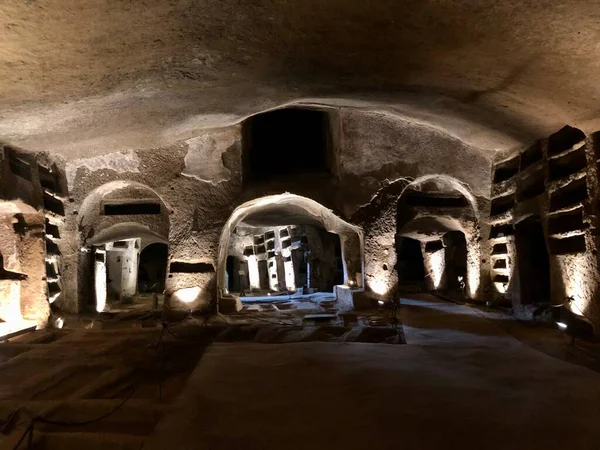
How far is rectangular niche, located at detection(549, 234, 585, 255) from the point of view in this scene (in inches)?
217

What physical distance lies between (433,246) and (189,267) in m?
7.21

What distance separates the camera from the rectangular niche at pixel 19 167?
Answer: 20.4 ft

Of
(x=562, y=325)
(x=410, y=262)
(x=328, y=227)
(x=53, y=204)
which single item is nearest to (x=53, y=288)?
(x=53, y=204)

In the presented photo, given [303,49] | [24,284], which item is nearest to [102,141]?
[24,284]

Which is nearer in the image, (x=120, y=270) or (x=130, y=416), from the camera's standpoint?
(x=130, y=416)

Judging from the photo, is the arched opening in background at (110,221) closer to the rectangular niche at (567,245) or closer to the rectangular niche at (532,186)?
the rectangular niche at (532,186)

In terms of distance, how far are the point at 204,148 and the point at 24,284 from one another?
401cm

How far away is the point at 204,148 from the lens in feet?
27.4

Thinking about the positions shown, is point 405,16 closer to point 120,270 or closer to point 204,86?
point 204,86

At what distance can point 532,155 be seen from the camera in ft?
22.1

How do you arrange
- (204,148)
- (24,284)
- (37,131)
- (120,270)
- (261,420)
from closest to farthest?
(261,420)
(37,131)
(24,284)
(204,148)
(120,270)

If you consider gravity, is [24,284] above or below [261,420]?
above

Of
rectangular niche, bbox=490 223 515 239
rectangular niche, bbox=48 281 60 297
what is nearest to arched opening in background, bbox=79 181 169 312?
rectangular niche, bbox=48 281 60 297

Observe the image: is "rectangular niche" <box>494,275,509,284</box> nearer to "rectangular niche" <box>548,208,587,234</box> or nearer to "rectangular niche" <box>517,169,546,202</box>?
"rectangular niche" <box>517,169,546,202</box>
